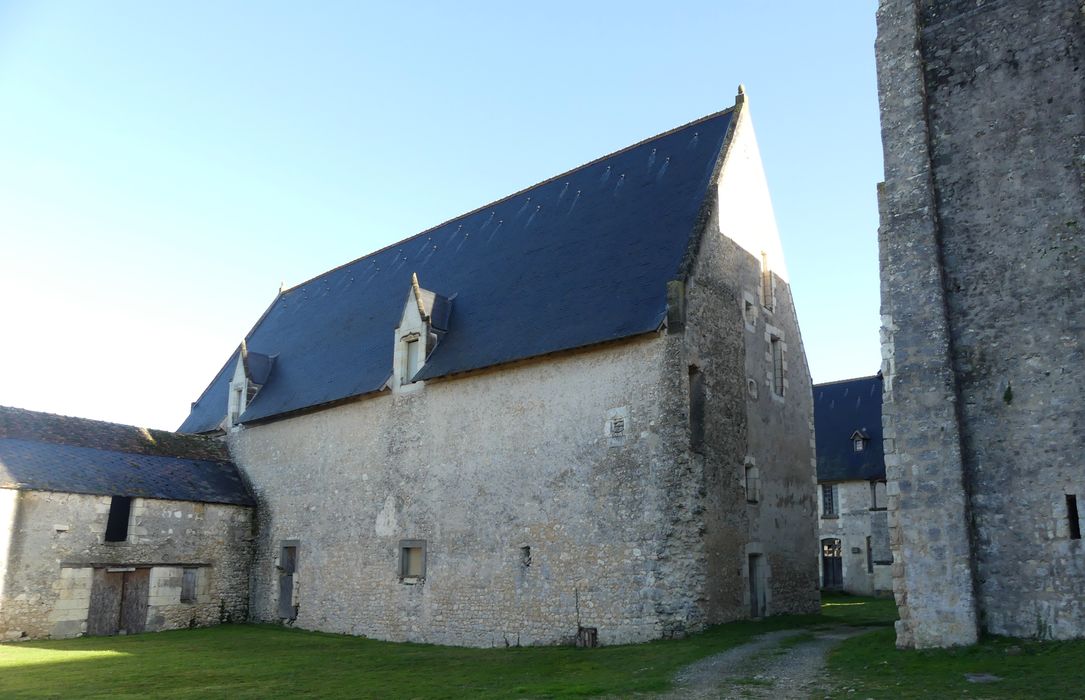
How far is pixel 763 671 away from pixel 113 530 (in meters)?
17.5

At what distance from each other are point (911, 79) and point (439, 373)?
11.3m

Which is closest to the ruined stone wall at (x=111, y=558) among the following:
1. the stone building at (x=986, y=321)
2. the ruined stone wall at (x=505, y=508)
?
the ruined stone wall at (x=505, y=508)

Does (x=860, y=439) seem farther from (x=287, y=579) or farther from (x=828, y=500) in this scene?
(x=287, y=579)

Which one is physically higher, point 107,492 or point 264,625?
point 107,492

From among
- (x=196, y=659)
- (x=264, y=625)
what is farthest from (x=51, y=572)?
(x=196, y=659)

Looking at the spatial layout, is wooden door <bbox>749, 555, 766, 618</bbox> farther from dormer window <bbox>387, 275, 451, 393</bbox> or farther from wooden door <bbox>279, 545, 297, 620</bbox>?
wooden door <bbox>279, 545, 297, 620</bbox>

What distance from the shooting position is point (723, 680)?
1109cm

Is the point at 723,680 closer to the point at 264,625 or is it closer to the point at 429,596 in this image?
the point at 429,596

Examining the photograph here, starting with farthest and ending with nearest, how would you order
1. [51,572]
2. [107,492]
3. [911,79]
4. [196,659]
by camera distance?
[107,492] → [51,572] → [196,659] → [911,79]

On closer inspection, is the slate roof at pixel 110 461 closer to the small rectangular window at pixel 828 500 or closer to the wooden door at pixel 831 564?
the small rectangular window at pixel 828 500

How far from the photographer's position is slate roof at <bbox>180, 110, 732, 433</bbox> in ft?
58.5

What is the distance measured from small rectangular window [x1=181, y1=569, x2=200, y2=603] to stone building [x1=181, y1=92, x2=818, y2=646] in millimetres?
1832

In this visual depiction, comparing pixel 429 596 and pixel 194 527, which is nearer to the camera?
pixel 429 596

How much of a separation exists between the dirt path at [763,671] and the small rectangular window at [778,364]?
6.37 meters
